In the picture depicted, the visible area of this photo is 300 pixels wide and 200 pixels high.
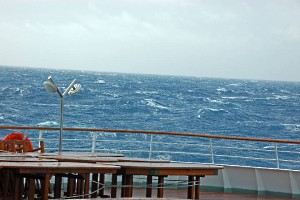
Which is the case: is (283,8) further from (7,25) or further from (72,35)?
(7,25)

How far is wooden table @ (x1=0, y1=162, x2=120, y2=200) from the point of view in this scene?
21.5ft

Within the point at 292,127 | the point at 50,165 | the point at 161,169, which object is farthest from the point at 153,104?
the point at 50,165

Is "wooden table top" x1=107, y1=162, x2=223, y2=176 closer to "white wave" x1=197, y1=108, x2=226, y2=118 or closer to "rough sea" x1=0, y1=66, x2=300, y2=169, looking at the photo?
"rough sea" x1=0, y1=66, x2=300, y2=169

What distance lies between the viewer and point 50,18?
43688mm

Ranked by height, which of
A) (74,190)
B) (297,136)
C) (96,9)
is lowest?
(297,136)

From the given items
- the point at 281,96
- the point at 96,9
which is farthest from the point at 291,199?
the point at 281,96

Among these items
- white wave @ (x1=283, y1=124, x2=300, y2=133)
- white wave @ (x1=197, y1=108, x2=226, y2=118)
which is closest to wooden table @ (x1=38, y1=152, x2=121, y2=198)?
white wave @ (x1=283, y1=124, x2=300, y2=133)

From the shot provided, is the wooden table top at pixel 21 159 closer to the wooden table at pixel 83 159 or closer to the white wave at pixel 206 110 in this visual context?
the wooden table at pixel 83 159

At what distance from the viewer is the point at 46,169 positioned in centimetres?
661

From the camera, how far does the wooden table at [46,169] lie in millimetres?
6555

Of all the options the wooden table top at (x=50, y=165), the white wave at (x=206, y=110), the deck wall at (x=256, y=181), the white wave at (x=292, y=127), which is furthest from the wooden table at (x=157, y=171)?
the white wave at (x=206, y=110)

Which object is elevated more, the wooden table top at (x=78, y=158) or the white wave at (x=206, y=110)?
the wooden table top at (x=78, y=158)

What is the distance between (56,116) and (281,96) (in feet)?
82.1

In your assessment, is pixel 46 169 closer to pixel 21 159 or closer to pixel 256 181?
pixel 21 159
